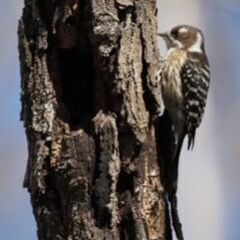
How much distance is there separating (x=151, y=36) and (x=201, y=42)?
1120 millimetres

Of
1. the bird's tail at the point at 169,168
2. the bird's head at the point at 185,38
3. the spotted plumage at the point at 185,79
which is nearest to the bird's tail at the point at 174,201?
the bird's tail at the point at 169,168

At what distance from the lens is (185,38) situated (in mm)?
3658

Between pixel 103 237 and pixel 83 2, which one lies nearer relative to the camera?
pixel 103 237

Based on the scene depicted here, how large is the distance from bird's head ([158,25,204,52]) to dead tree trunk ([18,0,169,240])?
3.36ft

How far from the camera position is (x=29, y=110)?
256cm

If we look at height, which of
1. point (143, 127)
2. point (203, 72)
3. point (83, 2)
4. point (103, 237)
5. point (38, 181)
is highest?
point (83, 2)

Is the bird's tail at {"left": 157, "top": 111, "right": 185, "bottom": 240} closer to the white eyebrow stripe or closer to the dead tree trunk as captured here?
the dead tree trunk

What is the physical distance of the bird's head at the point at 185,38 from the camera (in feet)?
11.9

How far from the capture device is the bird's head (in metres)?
3.63

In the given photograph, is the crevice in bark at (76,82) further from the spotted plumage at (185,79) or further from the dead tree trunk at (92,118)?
the spotted plumage at (185,79)

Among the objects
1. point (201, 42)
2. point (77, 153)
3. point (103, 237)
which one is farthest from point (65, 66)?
point (201, 42)

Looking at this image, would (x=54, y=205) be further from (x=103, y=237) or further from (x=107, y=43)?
(x=107, y=43)

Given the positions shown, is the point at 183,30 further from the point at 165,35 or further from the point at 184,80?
the point at 184,80

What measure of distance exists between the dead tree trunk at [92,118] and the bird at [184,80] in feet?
0.99
